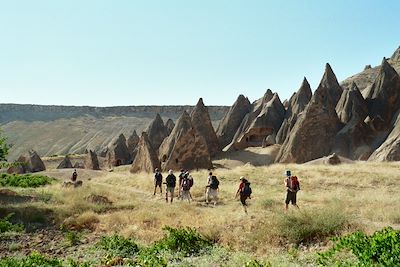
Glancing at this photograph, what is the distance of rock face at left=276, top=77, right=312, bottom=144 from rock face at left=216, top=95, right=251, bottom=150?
6.82 meters

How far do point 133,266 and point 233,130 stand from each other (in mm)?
46394

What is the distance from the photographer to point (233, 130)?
177 feet

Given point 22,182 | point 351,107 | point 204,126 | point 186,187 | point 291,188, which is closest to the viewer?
point 291,188

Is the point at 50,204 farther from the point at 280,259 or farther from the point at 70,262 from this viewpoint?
the point at 280,259

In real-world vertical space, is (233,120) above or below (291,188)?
above

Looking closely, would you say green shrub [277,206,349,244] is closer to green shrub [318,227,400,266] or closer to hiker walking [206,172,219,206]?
green shrub [318,227,400,266]

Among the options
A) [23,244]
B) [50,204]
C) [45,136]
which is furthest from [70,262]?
[45,136]

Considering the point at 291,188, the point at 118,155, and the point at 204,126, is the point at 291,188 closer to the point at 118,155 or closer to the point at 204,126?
the point at 204,126

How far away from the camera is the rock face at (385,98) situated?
1603 inches

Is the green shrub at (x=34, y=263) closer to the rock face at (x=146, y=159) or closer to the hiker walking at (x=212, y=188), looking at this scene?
the hiker walking at (x=212, y=188)

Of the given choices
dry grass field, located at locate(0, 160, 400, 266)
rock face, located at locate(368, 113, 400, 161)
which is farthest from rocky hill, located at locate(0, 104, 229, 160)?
dry grass field, located at locate(0, 160, 400, 266)

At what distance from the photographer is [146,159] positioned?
114 ft

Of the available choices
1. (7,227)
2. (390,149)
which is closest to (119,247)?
(7,227)

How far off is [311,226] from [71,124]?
115 meters
